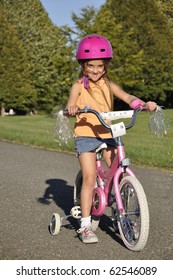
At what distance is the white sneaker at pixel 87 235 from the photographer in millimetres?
3992

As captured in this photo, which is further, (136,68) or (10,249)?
(136,68)

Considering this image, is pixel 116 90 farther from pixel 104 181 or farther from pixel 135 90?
pixel 135 90

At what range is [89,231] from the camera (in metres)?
4.07

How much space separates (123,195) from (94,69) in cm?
123

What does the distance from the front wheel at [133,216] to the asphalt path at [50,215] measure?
114 millimetres

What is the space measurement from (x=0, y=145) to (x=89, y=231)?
903cm

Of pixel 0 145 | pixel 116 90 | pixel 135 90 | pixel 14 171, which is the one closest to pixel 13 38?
pixel 135 90

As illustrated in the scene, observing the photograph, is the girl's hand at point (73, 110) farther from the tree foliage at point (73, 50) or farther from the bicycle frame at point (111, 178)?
the tree foliage at point (73, 50)

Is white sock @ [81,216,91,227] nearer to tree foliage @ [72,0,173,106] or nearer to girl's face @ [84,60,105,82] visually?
girl's face @ [84,60,105,82]

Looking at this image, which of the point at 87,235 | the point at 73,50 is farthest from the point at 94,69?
the point at 73,50

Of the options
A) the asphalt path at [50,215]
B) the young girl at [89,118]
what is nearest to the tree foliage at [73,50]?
the asphalt path at [50,215]

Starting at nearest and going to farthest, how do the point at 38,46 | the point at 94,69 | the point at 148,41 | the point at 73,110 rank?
the point at 73,110 < the point at 94,69 < the point at 148,41 < the point at 38,46

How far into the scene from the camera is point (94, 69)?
4086mm

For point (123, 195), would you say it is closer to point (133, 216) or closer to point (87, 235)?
point (133, 216)
